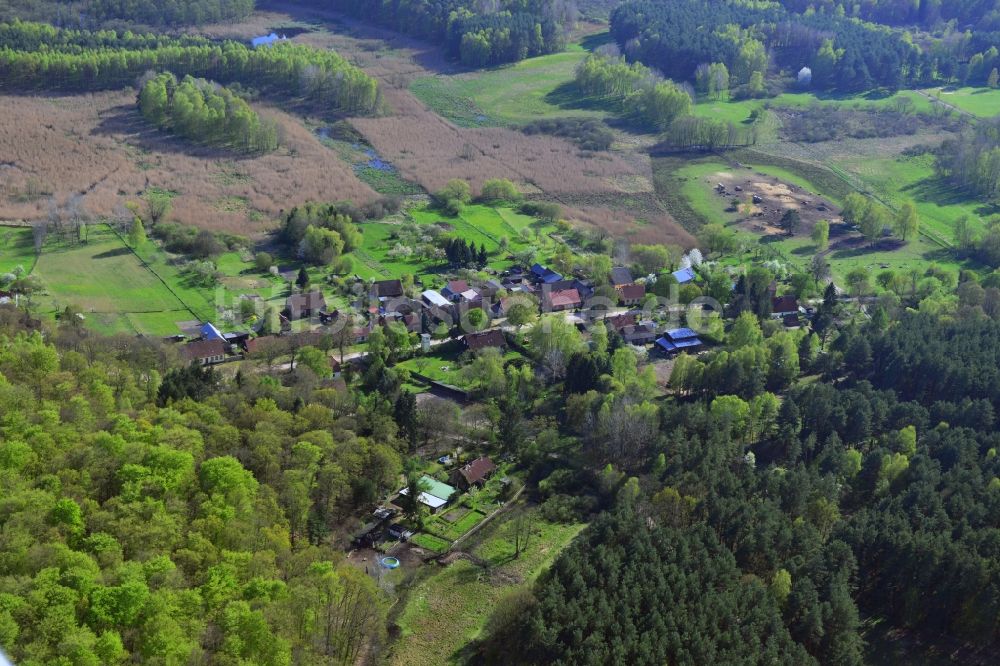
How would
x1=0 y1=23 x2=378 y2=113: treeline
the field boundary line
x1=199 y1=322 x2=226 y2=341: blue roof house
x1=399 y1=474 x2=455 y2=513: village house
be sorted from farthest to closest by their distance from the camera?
x1=0 y1=23 x2=378 y2=113: treeline, the field boundary line, x1=199 y1=322 x2=226 y2=341: blue roof house, x1=399 y1=474 x2=455 y2=513: village house

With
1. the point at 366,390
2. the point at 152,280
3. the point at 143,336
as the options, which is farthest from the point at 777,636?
the point at 152,280

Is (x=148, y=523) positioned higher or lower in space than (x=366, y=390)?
higher

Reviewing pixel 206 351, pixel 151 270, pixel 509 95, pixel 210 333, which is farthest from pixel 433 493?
pixel 509 95

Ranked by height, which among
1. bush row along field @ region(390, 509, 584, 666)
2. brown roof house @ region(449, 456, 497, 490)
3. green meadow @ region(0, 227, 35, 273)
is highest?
green meadow @ region(0, 227, 35, 273)

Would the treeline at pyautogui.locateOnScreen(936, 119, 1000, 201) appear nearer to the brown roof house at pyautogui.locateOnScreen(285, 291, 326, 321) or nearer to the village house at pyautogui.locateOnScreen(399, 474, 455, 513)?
the brown roof house at pyautogui.locateOnScreen(285, 291, 326, 321)

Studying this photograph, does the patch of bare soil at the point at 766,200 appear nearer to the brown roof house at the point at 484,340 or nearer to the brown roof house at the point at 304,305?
the brown roof house at the point at 484,340

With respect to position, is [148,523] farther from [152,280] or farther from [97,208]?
[97,208]

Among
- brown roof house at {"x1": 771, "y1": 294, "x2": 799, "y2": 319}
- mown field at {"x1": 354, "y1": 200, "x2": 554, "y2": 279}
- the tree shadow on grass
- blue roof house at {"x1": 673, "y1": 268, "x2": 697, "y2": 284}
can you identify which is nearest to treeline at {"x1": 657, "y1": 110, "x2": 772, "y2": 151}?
mown field at {"x1": 354, "y1": 200, "x2": 554, "y2": 279}
